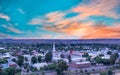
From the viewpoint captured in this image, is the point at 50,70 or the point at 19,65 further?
the point at 19,65

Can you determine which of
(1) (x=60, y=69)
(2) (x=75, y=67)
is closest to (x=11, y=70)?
(1) (x=60, y=69)

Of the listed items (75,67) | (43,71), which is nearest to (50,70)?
(43,71)

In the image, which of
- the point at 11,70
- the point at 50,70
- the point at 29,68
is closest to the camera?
the point at 11,70

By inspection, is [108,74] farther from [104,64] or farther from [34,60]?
[34,60]

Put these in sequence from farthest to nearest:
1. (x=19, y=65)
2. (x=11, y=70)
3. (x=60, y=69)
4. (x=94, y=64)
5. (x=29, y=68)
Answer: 1. (x=94, y=64)
2. (x=19, y=65)
3. (x=29, y=68)
4. (x=60, y=69)
5. (x=11, y=70)

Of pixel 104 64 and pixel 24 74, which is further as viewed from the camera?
pixel 104 64

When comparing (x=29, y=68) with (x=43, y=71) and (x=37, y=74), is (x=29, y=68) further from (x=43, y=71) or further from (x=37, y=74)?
(x=37, y=74)

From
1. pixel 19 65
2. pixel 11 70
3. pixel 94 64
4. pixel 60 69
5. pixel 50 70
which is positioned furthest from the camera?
pixel 94 64

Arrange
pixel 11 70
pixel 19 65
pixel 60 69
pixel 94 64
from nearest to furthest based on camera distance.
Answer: pixel 11 70
pixel 60 69
pixel 19 65
pixel 94 64
